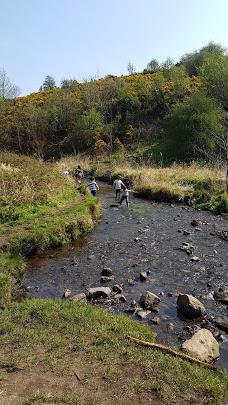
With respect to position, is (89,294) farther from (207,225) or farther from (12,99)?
(12,99)

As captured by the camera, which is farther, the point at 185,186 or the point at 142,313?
the point at 185,186

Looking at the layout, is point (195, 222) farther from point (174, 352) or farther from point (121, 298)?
point (174, 352)

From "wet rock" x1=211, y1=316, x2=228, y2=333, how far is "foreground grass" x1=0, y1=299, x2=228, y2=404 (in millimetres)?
2485

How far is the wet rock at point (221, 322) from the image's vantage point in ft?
34.1

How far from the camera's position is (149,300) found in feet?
38.4

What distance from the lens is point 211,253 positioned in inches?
665

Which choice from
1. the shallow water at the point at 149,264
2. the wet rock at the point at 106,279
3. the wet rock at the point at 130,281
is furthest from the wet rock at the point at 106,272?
the wet rock at the point at 130,281

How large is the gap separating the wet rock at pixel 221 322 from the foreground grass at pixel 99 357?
8.15ft

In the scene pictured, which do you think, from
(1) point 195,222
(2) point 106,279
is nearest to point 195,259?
(2) point 106,279

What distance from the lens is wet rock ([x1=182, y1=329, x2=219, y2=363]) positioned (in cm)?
849

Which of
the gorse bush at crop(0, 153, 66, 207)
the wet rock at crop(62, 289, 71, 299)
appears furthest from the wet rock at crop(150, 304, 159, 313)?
the gorse bush at crop(0, 153, 66, 207)

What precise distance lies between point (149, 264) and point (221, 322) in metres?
5.36

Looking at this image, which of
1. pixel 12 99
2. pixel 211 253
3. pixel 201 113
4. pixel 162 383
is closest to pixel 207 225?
pixel 211 253

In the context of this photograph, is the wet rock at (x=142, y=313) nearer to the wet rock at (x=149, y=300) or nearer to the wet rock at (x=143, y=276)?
the wet rock at (x=149, y=300)
